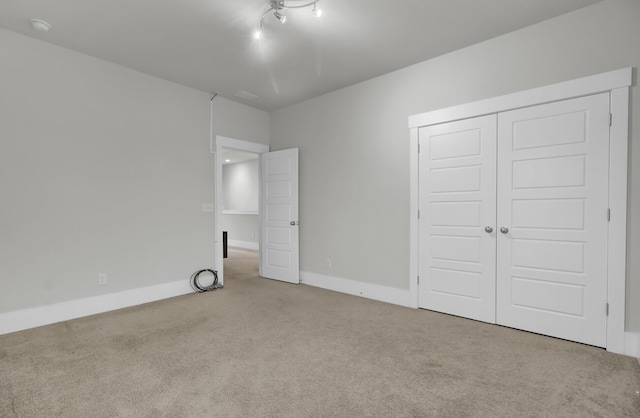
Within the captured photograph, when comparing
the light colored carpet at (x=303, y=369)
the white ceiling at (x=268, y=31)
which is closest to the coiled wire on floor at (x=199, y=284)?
the light colored carpet at (x=303, y=369)

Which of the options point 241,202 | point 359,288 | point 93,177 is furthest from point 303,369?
point 241,202

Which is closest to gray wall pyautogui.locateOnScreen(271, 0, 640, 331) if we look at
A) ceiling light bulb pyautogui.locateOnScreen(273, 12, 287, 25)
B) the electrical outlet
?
ceiling light bulb pyautogui.locateOnScreen(273, 12, 287, 25)

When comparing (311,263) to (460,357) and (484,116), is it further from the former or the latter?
(484,116)

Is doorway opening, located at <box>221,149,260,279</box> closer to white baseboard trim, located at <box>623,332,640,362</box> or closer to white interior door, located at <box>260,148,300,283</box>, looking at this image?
white interior door, located at <box>260,148,300,283</box>

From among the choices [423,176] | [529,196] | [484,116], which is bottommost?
[529,196]

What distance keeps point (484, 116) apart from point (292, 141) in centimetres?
290

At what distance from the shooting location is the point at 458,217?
3.41 metres

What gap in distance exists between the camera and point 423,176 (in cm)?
364

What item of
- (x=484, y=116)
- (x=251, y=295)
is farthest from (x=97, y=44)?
(x=484, y=116)

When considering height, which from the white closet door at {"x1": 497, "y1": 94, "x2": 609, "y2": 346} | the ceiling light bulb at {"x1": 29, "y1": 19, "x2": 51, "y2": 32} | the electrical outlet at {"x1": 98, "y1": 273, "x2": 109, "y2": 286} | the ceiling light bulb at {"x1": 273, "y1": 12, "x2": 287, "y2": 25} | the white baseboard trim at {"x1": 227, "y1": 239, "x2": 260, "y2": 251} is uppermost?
the ceiling light bulb at {"x1": 29, "y1": 19, "x2": 51, "y2": 32}

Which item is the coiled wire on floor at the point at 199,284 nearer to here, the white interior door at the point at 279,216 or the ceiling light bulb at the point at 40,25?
the white interior door at the point at 279,216

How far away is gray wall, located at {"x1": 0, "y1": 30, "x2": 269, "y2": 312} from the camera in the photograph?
305 centimetres

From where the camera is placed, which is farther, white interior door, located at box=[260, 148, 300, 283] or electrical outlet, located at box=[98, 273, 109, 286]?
white interior door, located at box=[260, 148, 300, 283]

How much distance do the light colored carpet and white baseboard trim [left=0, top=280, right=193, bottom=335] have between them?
13cm
